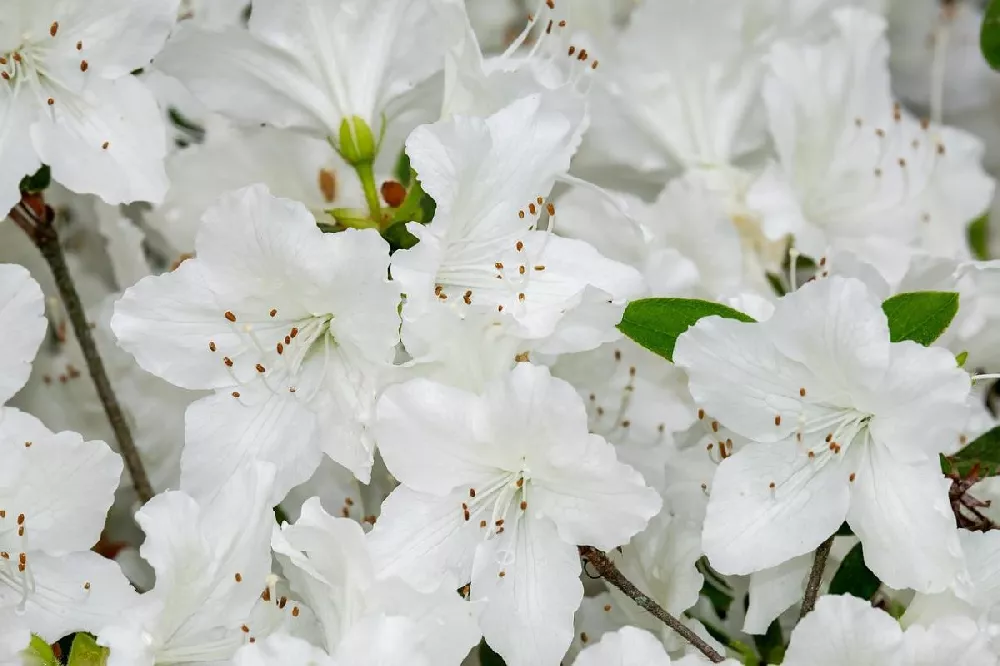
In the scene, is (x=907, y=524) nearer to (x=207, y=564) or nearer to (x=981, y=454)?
(x=981, y=454)

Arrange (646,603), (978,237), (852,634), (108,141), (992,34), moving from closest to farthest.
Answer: (852,634)
(646,603)
(108,141)
(992,34)
(978,237)

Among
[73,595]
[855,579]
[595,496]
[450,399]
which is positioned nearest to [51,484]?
[73,595]

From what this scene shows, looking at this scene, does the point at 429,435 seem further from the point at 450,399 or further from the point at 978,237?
the point at 978,237

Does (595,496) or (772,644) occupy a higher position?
(595,496)

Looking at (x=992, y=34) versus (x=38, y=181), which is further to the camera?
(x=992, y=34)

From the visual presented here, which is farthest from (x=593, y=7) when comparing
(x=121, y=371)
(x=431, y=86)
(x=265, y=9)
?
(x=121, y=371)

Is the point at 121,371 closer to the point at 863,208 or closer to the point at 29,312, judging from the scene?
the point at 29,312

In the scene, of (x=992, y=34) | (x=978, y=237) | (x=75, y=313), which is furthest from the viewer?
(x=978, y=237)

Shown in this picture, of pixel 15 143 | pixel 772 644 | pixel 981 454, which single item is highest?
pixel 15 143
